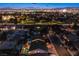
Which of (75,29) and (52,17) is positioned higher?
(52,17)

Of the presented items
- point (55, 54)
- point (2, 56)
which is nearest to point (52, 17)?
point (55, 54)

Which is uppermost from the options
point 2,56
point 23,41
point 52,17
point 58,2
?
point 58,2

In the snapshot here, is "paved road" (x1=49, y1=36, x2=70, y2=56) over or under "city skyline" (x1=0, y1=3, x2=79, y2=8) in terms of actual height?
under

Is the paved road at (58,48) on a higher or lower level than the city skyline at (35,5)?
lower

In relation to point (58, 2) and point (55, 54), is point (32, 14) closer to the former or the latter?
point (58, 2)

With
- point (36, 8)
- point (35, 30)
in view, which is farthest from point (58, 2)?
point (35, 30)

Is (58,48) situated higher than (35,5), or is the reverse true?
(35,5)

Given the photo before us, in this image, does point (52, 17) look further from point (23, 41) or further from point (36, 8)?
point (23, 41)

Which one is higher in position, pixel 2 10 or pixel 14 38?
pixel 2 10

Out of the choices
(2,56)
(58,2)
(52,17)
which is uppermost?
(58,2)
